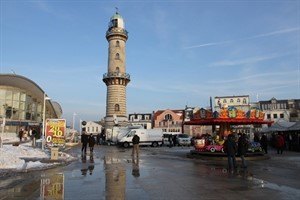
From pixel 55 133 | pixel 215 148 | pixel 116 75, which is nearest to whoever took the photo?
pixel 55 133

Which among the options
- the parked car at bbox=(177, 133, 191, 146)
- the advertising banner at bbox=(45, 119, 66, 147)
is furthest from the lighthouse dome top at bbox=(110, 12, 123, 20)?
the advertising banner at bbox=(45, 119, 66, 147)

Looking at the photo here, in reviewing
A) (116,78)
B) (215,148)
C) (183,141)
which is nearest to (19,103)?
(116,78)

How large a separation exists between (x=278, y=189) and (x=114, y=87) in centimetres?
4837

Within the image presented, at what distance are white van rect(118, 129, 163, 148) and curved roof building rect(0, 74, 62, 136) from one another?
Result: 22.9m

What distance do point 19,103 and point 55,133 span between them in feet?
133

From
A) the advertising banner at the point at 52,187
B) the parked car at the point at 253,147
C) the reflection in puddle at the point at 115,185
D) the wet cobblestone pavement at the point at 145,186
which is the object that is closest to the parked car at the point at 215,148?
the parked car at the point at 253,147

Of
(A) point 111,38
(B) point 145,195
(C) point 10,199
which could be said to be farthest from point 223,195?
(A) point 111,38

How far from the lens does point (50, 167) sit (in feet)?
54.6

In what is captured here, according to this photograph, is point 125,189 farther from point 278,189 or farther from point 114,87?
point 114,87

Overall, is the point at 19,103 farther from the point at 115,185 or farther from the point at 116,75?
the point at 115,185

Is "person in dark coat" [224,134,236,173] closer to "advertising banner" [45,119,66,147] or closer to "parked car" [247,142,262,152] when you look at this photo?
"parked car" [247,142,262,152]

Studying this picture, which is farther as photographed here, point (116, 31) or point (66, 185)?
point (116, 31)

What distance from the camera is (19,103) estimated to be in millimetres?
58156

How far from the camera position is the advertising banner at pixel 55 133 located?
2109 cm
